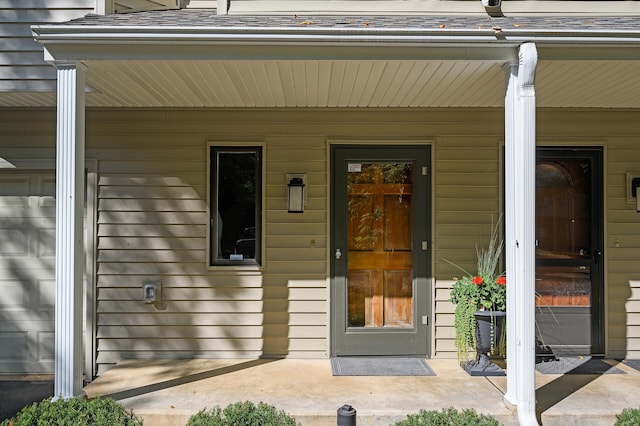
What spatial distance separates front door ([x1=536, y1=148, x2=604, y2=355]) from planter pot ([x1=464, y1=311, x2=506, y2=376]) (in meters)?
0.87

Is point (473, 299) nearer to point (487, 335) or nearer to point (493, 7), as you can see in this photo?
point (487, 335)

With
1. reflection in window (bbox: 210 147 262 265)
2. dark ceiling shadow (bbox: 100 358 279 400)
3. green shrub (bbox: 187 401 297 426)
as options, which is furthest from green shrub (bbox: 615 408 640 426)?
reflection in window (bbox: 210 147 262 265)

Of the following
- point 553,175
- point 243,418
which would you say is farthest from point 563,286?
point 243,418

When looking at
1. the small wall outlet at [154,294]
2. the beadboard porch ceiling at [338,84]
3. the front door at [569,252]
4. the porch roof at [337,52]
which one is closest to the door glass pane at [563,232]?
the front door at [569,252]

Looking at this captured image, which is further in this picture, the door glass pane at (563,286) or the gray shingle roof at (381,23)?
the door glass pane at (563,286)

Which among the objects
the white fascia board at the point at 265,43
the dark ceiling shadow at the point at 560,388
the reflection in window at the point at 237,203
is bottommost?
the dark ceiling shadow at the point at 560,388

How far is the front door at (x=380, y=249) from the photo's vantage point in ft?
15.4

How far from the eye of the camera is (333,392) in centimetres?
377

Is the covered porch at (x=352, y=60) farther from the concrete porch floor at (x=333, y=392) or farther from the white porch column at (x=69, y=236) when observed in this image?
the concrete porch floor at (x=333, y=392)

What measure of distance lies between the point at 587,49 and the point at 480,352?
2452mm

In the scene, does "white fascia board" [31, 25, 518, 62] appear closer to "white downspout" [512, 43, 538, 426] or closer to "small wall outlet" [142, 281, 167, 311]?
"white downspout" [512, 43, 538, 426]

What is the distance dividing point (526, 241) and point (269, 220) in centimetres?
236

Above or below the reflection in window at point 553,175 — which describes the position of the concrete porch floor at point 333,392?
below

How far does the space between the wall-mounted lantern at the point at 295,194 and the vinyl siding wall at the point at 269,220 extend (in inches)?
3.5
